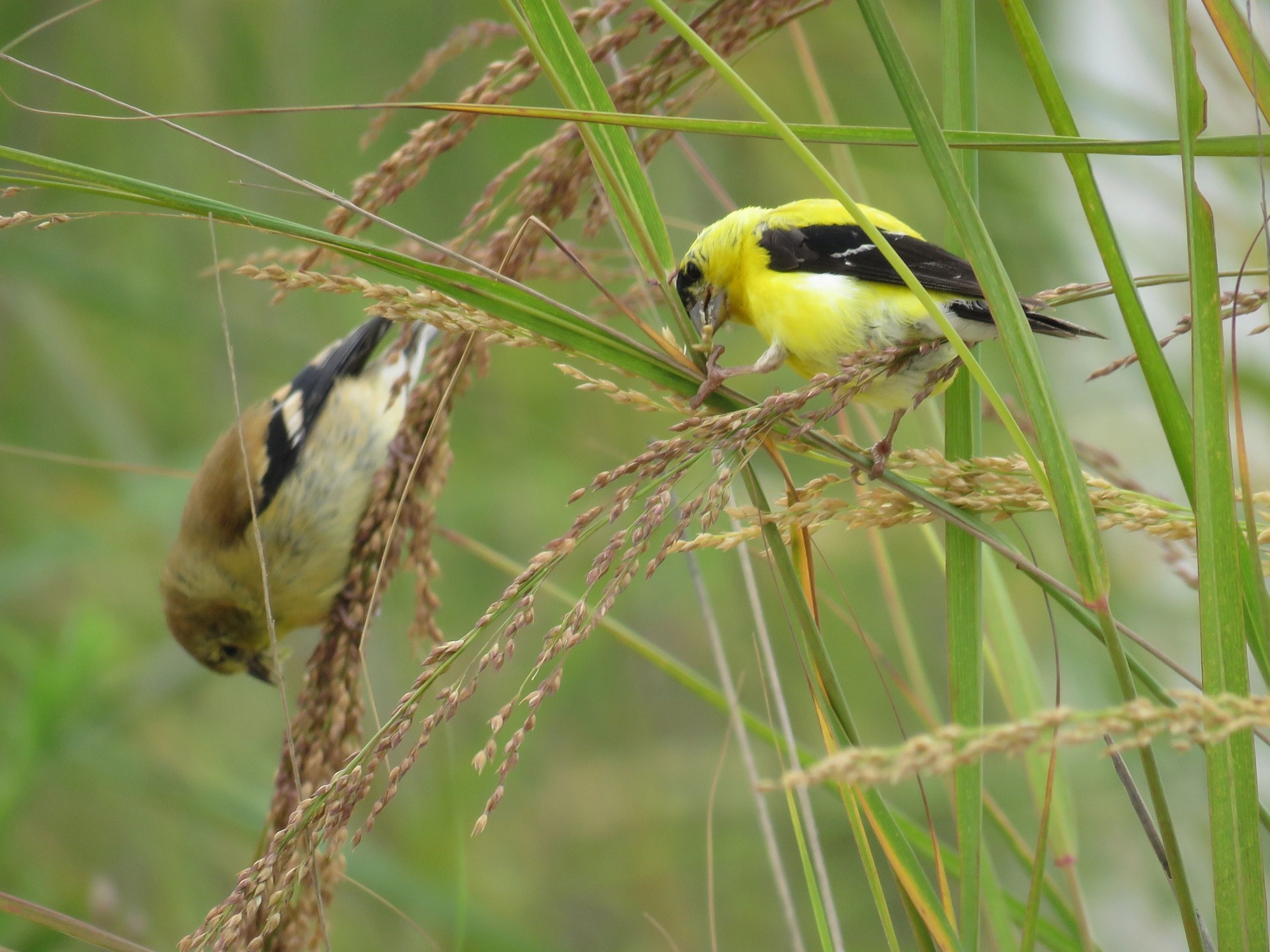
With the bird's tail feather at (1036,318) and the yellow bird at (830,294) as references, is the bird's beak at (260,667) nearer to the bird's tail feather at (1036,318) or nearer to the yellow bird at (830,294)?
the yellow bird at (830,294)

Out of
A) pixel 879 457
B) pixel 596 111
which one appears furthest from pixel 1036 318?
pixel 596 111

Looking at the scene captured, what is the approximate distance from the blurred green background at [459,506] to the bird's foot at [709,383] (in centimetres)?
159

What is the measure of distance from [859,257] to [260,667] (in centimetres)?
228

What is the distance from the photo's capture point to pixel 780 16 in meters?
1.47

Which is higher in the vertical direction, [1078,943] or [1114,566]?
[1078,943]

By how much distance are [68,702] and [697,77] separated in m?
2.15

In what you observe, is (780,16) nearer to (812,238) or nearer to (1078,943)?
(812,238)

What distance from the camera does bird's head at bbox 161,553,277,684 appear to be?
301cm

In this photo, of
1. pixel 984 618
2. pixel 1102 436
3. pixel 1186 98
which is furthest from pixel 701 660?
pixel 1186 98

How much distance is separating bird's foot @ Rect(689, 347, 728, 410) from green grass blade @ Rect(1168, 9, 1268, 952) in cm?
56

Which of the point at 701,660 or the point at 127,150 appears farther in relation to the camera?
the point at 701,660

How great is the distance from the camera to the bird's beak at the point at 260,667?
3105 mm

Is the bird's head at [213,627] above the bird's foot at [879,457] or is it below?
below

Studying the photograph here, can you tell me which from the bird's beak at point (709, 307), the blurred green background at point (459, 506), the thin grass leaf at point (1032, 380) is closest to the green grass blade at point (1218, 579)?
the thin grass leaf at point (1032, 380)
